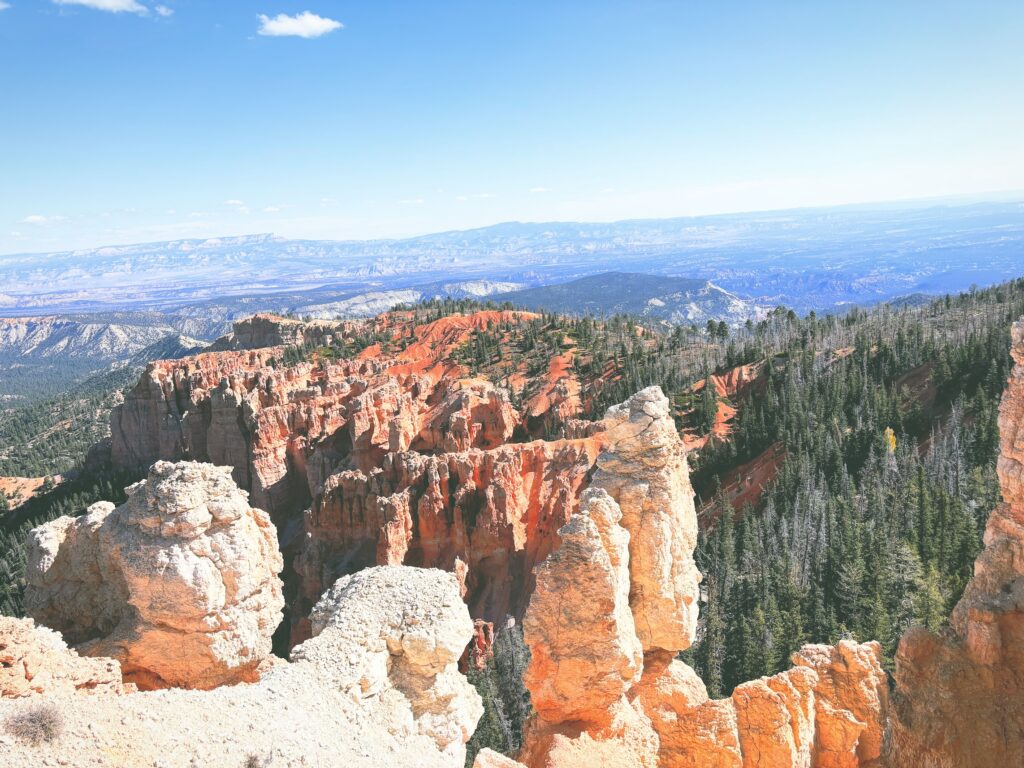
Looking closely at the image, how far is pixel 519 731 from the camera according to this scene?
96.2ft

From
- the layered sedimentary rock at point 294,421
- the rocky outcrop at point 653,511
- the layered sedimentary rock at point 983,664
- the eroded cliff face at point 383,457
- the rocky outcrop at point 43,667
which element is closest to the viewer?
the rocky outcrop at point 43,667

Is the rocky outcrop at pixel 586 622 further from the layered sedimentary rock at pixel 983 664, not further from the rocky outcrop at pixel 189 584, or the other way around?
the rocky outcrop at pixel 189 584

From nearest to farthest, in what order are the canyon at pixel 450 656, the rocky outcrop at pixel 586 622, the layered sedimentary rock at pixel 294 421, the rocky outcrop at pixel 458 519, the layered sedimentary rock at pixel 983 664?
1. the canyon at pixel 450 656
2. the layered sedimentary rock at pixel 983 664
3. the rocky outcrop at pixel 586 622
4. the rocky outcrop at pixel 458 519
5. the layered sedimentary rock at pixel 294 421

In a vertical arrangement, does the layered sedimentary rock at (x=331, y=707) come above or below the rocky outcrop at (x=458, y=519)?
above

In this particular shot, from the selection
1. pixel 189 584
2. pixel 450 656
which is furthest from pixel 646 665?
pixel 189 584

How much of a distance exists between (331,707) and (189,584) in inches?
150

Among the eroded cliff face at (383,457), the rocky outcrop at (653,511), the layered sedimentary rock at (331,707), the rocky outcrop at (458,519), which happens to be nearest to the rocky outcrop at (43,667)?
the layered sedimentary rock at (331,707)

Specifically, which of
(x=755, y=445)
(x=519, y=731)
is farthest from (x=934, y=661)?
(x=755, y=445)

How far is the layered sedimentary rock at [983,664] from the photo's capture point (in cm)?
1030

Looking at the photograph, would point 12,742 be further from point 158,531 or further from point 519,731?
point 519,731

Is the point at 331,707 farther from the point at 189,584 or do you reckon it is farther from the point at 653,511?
the point at 653,511

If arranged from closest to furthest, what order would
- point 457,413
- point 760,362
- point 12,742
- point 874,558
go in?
point 12,742
point 874,558
point 457,413
point 760,362

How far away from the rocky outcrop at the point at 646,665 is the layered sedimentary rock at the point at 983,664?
2.98 metres

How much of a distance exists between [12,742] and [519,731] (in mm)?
26023
